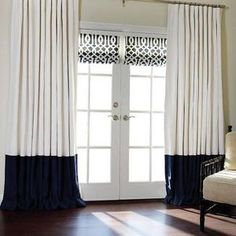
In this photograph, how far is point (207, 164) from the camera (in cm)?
363

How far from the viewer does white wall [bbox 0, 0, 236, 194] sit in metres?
4.01

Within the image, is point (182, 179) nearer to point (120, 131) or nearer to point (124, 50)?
point (120, 131)

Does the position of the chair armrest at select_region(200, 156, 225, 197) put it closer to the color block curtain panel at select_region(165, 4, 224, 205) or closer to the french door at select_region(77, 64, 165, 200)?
the color block curtain panel at select_region(165, 4, 224, 205)

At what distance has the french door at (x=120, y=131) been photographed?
14.1 feet

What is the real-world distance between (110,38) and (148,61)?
532mm

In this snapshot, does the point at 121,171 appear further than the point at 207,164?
Yes

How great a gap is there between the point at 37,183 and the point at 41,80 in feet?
3.70

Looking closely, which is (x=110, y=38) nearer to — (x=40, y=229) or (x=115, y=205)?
(x=115, y=205)

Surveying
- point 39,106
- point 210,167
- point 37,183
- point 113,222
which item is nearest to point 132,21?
point 39,106

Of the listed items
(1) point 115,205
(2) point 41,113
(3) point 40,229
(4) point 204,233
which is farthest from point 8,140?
(4) point 204,233

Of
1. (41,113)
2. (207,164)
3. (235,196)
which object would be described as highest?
(41,113)

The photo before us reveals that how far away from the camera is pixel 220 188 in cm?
329

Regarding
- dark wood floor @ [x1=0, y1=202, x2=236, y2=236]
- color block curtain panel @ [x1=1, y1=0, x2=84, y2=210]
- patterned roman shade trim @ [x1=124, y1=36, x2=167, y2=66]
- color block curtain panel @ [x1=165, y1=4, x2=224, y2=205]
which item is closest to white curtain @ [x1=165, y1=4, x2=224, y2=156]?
color block curtain panel @ [x1=165, y1=4, x2=224, y2=205]

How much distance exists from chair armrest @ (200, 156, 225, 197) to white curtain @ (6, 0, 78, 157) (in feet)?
4.69
